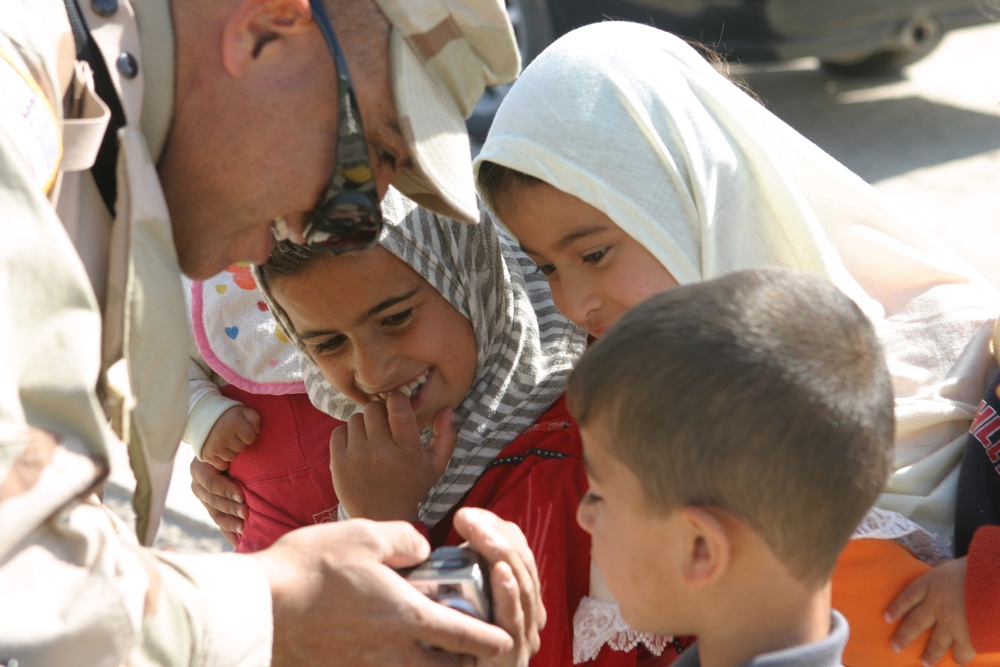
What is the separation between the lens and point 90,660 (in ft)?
5.01

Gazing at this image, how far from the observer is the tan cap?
217 cm

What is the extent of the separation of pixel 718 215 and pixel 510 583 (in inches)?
37.7

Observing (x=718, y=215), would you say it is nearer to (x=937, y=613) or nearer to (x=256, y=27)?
(x=937, y=613)

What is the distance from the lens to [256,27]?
80.6 inches

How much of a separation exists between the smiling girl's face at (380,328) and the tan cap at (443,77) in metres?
0.24

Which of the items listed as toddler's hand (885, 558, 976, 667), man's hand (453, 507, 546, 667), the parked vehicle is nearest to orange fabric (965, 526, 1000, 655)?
toddler's hand (885, 558, 976, 667)

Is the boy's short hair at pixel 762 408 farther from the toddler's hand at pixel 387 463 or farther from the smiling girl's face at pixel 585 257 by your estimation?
the toddler's hand at pixel 387 463

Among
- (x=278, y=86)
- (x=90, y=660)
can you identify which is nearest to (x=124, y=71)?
(x=278, y=86)

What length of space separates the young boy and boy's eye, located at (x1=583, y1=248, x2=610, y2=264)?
2.74ft

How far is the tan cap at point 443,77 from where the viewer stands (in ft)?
7.11

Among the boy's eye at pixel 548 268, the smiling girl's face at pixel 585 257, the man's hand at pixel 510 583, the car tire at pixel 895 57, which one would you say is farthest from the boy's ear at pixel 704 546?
the car tire at pixel 895 57

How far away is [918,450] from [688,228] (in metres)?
0.65

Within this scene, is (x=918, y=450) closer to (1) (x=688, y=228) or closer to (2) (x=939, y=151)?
(1) (x=688, y=228)

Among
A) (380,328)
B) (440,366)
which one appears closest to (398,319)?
(380,328)
